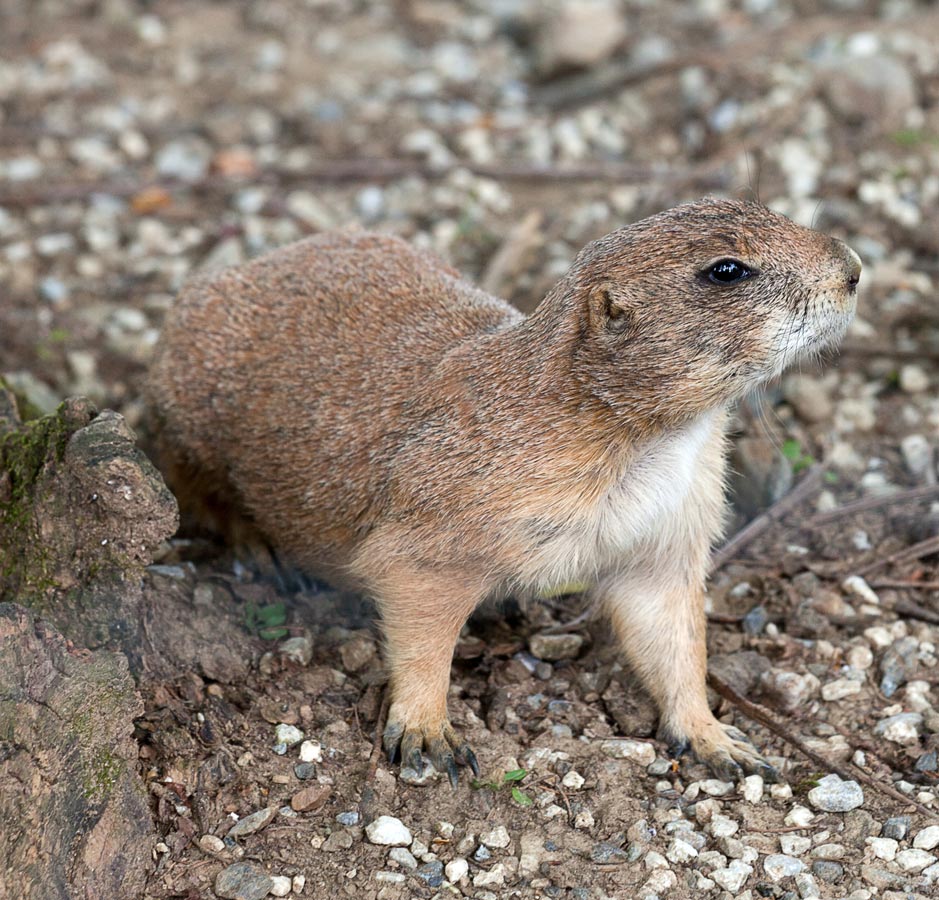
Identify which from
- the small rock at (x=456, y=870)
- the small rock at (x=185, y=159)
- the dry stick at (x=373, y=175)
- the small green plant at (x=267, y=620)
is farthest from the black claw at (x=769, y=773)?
the small rock at (x=185, y=159)

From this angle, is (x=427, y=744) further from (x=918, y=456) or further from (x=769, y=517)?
(x=918, y=456)

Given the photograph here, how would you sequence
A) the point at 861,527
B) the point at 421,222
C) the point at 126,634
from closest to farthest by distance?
the point at 126,634, the point at 861,527, the point at 421,222

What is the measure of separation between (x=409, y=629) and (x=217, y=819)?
107 cm

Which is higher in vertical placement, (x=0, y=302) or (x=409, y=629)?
(x=409, y=629)

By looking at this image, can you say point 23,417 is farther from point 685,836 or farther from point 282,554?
point 685,836

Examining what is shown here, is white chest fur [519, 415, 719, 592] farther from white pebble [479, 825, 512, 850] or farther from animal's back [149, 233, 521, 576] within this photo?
white pebble [479, 825, 512, 850]

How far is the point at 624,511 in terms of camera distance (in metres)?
5.08

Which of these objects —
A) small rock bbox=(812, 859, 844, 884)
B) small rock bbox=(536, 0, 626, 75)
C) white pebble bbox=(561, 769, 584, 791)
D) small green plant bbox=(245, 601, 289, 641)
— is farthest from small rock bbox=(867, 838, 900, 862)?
small rock bbox=(536, 0, 626, 75)

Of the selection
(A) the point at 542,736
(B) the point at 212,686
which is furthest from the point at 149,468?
(A) the point at 542,736

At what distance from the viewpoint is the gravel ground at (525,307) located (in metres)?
4.81

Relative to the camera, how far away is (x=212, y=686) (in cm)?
532

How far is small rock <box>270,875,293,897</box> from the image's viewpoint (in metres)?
4.51

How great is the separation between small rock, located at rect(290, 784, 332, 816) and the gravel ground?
0.04ft

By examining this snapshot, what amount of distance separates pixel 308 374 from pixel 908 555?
2952 millimetres
